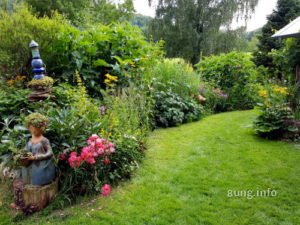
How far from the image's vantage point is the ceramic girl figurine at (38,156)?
2.11 meters

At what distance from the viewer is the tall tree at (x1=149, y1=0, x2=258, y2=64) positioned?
14172 mm

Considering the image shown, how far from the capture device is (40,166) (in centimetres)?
212

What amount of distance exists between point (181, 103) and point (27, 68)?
3.05 metres

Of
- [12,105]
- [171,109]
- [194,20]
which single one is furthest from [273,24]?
[12,105]

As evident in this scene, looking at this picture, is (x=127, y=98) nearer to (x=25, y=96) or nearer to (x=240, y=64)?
(x=25, y=96)

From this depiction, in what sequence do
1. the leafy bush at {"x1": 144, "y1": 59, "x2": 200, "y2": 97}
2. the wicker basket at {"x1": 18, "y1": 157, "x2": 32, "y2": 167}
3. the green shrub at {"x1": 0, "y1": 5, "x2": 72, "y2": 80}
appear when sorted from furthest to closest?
1. the leafy bush at {"x1": 144, "y1": 59, "x2": 200, "y2": 97}
2. the green shrub at {"x1": 0, "y1": 5, "x2": 72, "y2": 80}
3. the wicker basket at {"x1": 18, "y1": 157, "x2": 32, "y2": 167}

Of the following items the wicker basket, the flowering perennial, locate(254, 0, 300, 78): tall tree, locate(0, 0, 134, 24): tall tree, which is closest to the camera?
the wicker basket

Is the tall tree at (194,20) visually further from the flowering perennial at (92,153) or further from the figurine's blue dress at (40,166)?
the figurine's blue dress at (40,166)

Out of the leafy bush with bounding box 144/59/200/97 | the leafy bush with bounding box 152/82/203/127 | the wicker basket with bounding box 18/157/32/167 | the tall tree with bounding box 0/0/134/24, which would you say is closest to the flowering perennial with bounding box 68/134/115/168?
the wicker basket with bounding box 18/157/32/167

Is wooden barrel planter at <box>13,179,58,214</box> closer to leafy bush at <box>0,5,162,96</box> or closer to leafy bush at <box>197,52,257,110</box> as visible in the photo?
leafy bush at <box>0,5,162,96</box>

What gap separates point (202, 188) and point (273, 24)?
11.6 meters

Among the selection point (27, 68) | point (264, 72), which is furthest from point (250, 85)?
point (27, 68)

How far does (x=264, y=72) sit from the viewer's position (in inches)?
322

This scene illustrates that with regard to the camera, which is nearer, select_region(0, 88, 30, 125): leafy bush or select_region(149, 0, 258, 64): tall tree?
select_region(0, 88, 30, 125): leafy bush
